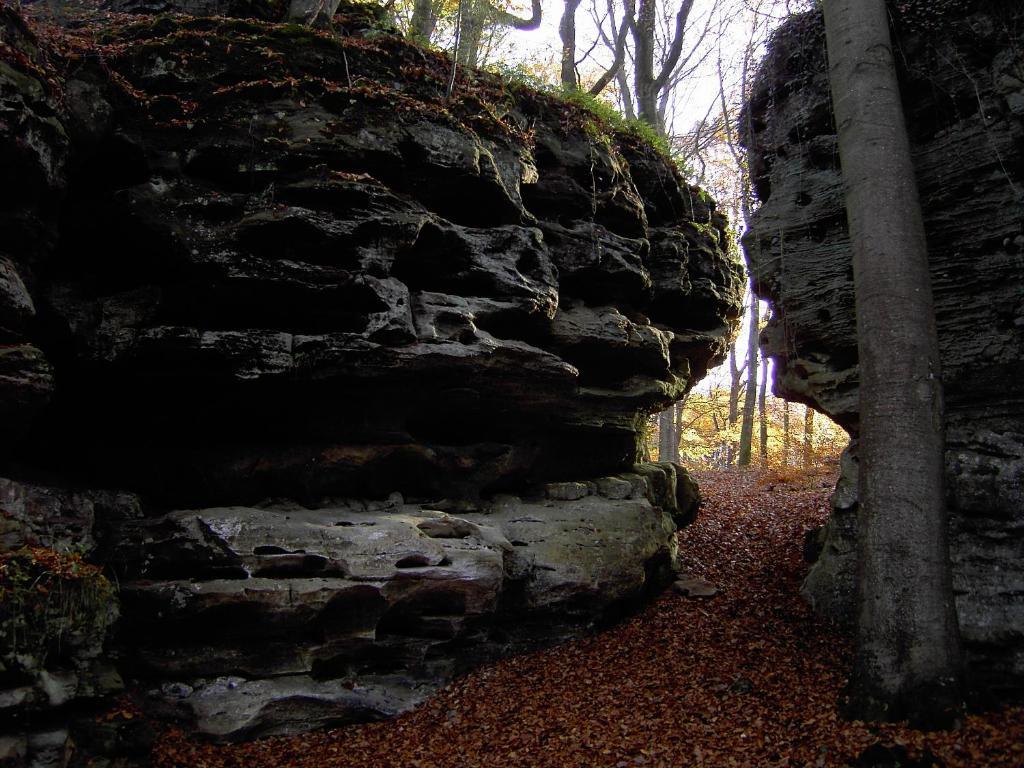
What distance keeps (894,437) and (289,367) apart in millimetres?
6726

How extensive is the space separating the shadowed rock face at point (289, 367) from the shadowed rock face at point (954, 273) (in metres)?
2.91

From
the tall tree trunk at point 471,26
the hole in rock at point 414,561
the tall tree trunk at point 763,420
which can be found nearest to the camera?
the hole in rock at point 414,561

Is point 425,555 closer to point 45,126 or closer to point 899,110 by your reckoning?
point 45,126

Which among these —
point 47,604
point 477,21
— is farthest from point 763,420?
point 47,604

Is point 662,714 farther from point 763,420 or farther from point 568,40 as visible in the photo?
point 763,420

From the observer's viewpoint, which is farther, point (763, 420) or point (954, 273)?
point (763, 420)

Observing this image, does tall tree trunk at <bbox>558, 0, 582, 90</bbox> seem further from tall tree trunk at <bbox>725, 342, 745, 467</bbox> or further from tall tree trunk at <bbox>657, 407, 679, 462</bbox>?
tall tree trunk at <bbox>725, 342, 745, 467</bbox>

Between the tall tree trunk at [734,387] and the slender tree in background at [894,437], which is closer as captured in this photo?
the slender tree in background at [894,437]

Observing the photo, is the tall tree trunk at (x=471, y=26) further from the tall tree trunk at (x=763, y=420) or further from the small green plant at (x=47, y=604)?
the tall tree trunk at (x=763, y=420)

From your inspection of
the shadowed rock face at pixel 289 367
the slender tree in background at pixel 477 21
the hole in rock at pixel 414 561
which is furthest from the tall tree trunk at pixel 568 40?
the hole in rock at pixel 414 561

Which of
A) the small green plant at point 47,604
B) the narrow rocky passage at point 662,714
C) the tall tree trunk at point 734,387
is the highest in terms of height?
the tall tree trunk at point 734,387

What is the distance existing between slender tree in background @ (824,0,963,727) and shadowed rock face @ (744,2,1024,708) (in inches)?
43.4

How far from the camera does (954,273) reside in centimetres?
755

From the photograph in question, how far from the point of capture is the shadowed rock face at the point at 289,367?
22.5 ft
